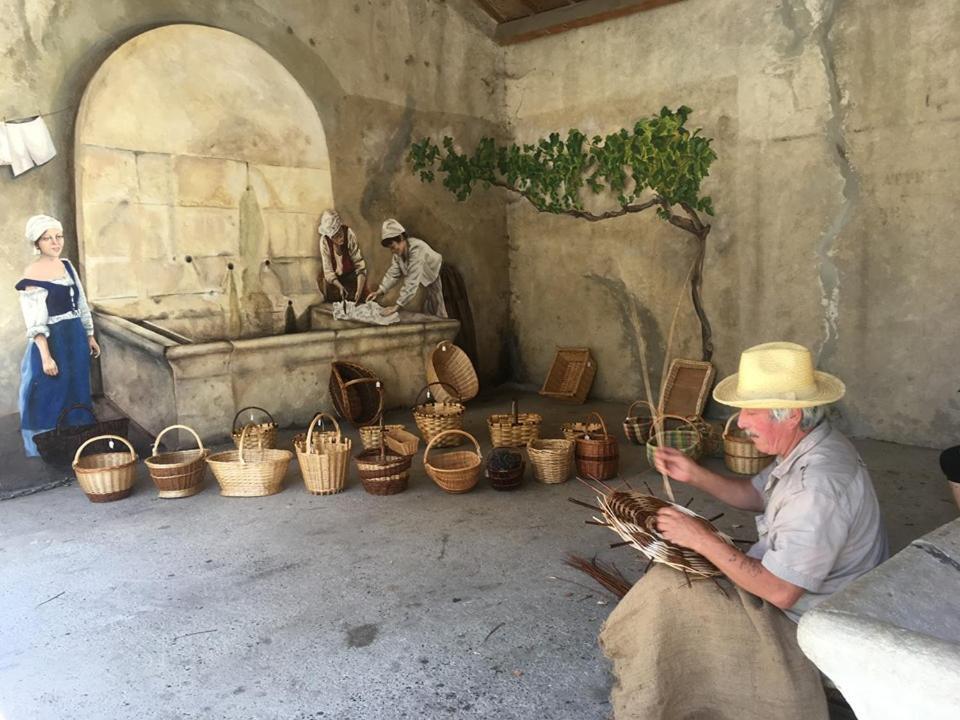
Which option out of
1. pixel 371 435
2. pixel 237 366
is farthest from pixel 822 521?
pixel 237 366

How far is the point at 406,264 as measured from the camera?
285 inches

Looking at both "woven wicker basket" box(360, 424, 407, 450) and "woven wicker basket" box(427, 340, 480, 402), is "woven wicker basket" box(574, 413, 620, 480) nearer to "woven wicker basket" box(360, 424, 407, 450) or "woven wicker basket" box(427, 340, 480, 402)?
"woven wicker basket" box(360, 424, 407, 450)

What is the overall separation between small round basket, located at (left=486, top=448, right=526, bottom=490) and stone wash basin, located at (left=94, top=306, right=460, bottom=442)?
229cm

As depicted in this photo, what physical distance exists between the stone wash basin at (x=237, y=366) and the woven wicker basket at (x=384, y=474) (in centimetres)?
168

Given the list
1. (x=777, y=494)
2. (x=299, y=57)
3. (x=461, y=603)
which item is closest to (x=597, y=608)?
(x=461, y=603)

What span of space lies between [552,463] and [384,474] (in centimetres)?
109

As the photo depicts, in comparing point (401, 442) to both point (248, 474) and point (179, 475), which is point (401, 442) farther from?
point (179, 475)

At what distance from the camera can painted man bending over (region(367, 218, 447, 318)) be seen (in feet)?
23.2

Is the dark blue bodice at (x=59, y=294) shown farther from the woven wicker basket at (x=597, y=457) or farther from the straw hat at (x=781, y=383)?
the straw hat at (x=781, y=383)

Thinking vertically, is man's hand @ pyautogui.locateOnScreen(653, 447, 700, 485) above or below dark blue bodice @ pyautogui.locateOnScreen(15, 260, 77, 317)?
below

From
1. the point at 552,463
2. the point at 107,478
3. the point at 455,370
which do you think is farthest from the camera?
the point at 455,370

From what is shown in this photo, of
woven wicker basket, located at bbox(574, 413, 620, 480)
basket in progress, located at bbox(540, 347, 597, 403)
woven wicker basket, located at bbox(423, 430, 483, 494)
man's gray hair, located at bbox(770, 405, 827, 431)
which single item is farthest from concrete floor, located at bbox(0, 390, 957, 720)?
basket in progress, located at bbox(540, 347, 597, 403)

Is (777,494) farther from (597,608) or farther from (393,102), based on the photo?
(393,102)

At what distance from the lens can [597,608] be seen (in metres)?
3.02
